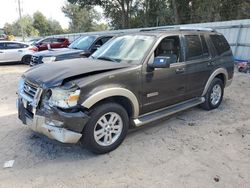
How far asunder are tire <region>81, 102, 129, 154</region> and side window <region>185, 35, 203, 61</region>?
6.51ft

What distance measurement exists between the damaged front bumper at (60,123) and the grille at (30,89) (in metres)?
0.30

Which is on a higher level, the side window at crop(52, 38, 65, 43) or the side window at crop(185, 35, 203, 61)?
the side window at crop(185, 35, 203, 61)

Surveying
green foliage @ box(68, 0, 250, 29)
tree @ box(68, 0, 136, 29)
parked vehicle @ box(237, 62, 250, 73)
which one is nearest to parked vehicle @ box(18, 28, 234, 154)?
parked vehicle @ box(237, 62, 250, 73)

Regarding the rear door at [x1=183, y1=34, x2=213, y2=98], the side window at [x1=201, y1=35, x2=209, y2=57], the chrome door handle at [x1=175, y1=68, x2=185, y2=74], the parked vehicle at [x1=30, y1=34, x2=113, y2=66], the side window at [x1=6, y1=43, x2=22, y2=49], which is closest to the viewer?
the chrome door handle at [x1=175, y1=68, x2=185, y2=74]

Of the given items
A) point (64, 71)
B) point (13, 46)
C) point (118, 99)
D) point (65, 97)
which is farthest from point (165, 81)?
point (13, 46)

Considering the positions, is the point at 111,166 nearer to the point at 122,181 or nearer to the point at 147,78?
the point at 122,181

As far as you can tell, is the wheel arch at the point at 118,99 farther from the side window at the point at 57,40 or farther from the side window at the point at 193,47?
the side window at the point at 57,40

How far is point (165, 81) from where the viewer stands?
15.5 ft

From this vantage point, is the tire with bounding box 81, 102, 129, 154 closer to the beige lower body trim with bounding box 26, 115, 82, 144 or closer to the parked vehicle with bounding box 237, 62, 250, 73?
the beige lower body trim with bounding box 26, 115, 82, 144

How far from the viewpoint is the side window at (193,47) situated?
528cm

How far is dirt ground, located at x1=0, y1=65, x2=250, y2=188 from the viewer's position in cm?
340

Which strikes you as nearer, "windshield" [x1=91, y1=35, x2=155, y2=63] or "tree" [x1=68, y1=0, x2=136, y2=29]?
"windshield" [x1=91, y1=35, x2=155, y2=63]

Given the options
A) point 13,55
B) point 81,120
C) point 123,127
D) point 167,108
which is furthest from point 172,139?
point 13,55

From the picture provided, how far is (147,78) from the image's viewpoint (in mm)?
4434
